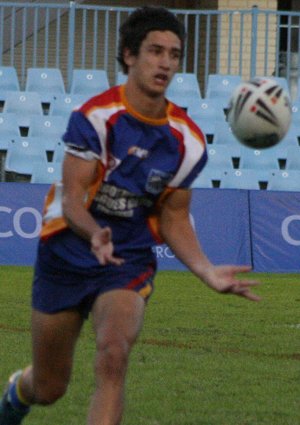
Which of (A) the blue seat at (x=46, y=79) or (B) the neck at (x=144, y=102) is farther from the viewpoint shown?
(A) the blue seat at (x=46, y=79)

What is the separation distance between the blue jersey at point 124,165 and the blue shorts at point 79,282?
1.9 inches

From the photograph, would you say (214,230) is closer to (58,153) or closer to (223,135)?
(58,153)

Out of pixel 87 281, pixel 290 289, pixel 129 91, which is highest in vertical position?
pixel 129 91

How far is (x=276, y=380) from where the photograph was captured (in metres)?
9.22

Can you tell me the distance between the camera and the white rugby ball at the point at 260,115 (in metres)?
6.39

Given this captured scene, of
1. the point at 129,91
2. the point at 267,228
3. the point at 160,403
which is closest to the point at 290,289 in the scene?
the point at 267,228

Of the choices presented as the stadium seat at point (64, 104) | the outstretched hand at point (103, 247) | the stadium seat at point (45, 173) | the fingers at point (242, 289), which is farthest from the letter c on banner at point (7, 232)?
the outstretched hand at point (103, 247)

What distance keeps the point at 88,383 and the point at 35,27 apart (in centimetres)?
1364

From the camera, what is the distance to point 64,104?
70.6 feet

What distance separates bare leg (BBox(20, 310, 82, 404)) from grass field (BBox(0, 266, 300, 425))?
43.7 inches

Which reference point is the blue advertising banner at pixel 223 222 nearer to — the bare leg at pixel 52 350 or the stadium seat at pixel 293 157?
the stadium seat at pixel 293 157

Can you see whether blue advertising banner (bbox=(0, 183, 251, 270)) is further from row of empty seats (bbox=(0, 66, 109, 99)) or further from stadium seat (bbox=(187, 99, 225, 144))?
row of empty seats (bbox=(0, 66, 109, 99))

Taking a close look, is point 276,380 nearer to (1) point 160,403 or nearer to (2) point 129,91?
(1) point 160,403

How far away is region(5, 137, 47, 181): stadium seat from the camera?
20438 mm
